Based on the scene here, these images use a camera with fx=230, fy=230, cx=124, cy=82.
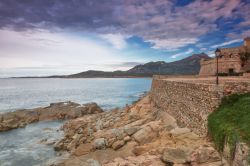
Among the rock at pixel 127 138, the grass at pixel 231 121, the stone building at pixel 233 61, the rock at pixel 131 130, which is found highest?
the stone building at pixel 233 61

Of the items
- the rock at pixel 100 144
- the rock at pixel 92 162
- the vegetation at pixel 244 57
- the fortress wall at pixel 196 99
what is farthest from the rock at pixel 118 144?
the vegetation at pixel 244 57

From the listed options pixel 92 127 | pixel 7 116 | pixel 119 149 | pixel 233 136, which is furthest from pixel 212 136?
pixel 7 116

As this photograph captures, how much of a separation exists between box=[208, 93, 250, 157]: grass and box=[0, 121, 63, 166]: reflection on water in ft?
42.0

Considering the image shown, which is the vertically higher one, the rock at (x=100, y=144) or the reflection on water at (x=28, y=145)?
the rock at (x=100, y=144)

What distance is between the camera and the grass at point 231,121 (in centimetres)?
910

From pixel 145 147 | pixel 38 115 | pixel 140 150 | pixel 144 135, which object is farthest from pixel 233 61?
pixel 38 115

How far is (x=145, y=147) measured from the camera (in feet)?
47.4

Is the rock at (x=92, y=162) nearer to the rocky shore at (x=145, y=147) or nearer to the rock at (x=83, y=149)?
the rocky shore at (x=145, y=147)

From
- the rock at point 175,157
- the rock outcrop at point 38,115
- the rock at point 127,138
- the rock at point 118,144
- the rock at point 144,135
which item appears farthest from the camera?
the rock outcrop at point 38,115

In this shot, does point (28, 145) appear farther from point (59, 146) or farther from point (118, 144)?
point (118, 144)

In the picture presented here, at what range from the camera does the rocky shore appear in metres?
10.6

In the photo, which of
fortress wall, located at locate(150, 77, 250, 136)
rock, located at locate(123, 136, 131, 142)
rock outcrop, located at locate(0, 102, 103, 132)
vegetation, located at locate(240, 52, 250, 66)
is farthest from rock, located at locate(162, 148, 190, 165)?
vegetation, located at locate(240, 52, 250, 66)

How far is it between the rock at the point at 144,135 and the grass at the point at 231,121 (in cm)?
514

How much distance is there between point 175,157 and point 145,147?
3715 millimetres
